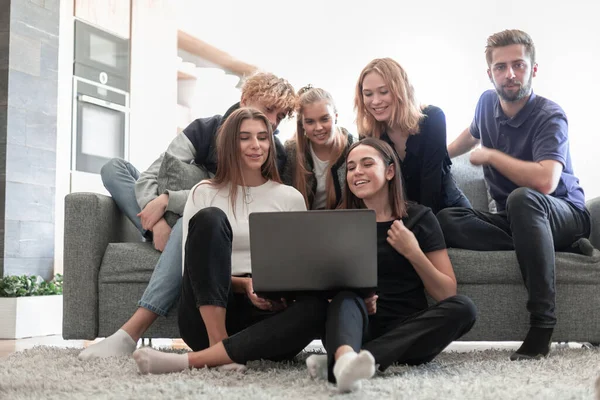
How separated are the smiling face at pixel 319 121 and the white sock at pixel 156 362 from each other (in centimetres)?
103

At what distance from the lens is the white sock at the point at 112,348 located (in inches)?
84.0

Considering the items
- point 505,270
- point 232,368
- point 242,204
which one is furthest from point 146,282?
point 505,270

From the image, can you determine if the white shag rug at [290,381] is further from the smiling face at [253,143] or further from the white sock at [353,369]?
the smiling face at [253,143]

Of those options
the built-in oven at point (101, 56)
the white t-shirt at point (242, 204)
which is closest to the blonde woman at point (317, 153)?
the white t-shirt at point (242, 204)

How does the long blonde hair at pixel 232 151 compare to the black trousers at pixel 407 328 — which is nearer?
the black trousers at pixel 407 328

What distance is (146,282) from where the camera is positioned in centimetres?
247

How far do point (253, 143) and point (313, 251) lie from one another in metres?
0.57

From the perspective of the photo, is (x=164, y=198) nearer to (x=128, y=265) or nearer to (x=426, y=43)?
(x=128, y=265)

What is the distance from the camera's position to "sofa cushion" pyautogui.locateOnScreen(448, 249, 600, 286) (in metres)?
2.34

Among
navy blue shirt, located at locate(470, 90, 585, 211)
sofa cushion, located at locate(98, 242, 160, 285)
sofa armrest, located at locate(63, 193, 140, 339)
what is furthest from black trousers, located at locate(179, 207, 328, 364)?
navy blue shirt, located at locate(470, 90, 585, 211)

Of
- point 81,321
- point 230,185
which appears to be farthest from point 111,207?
point 230,185

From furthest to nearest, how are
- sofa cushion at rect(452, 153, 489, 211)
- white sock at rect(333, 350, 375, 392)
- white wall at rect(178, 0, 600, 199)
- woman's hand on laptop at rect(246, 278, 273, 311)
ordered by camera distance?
1. white wall at rect(178, 0, 600, 199)
2. sofa cushion at rect(452, 153, 489, 211)
3. woman's hand on laptop at rect(246, 278, 273, 311)
4. white sock at rect(333, 350, 375, 392)

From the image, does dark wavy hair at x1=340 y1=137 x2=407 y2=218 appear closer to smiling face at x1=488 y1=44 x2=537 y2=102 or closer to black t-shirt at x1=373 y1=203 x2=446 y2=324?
black t-shirt at x1=373 y1=203 x2=446 y2=324

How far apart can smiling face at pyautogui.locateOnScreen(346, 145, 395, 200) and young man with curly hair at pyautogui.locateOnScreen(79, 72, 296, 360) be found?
48 centimetres
